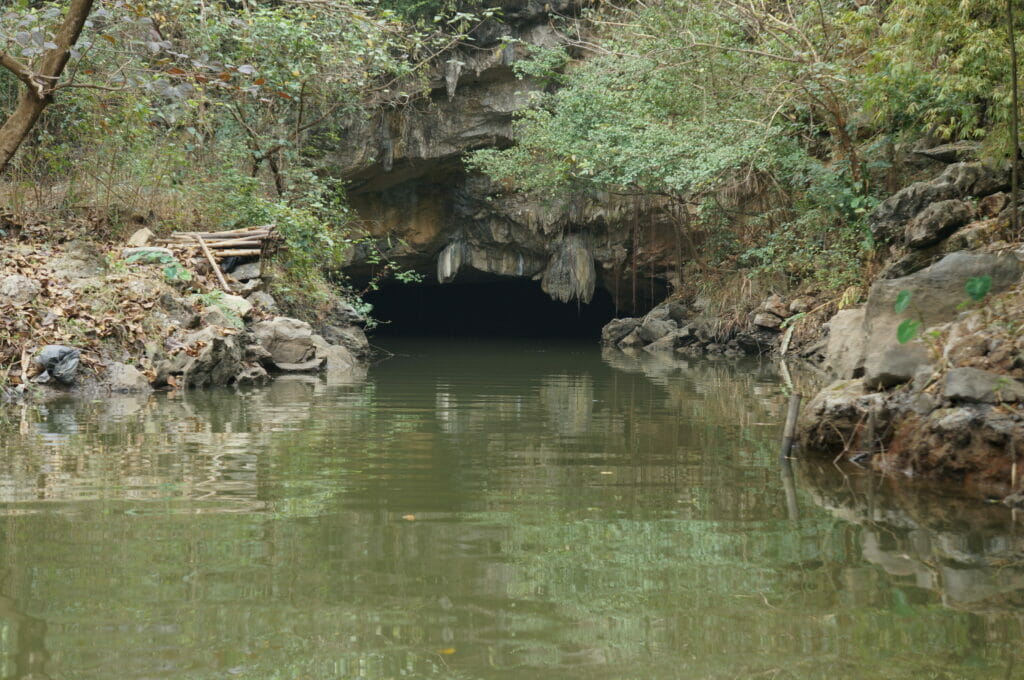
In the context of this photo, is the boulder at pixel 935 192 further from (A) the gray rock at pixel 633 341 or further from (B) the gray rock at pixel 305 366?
(A) the gray rock at pixel 633 341

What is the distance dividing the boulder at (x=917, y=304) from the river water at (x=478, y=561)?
102cm

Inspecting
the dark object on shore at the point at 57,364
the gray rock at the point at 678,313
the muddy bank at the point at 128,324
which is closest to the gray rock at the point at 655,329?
the gray rock at the point at 678,313

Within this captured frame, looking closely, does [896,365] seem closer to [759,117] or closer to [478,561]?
[478,561]

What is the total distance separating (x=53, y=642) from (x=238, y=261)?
11826 millimetres

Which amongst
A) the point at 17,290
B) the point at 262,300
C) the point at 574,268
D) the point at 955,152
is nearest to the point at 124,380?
the point at 17,290

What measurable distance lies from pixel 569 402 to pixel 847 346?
3.15m

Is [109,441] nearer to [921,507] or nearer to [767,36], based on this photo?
[921,507]

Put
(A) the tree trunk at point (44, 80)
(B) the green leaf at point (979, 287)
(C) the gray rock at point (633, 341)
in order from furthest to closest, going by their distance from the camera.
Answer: (C) the gray rock at point (633, 341), (A) the tree trunk at point (44, 80), (B) the green leaf at point (979, 287)

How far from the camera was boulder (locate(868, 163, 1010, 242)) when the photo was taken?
37.5ft

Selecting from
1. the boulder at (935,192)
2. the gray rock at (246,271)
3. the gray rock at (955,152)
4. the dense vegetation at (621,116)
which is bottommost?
the gray rock at (246,271)

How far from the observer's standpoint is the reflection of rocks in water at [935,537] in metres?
3.79

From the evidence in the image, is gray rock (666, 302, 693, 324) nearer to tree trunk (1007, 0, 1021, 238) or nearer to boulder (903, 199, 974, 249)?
boulder (903, 199, 974, 249)

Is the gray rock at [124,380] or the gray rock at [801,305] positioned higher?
the gray rock at [801,305]

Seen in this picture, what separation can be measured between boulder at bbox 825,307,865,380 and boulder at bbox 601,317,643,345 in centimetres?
1439
